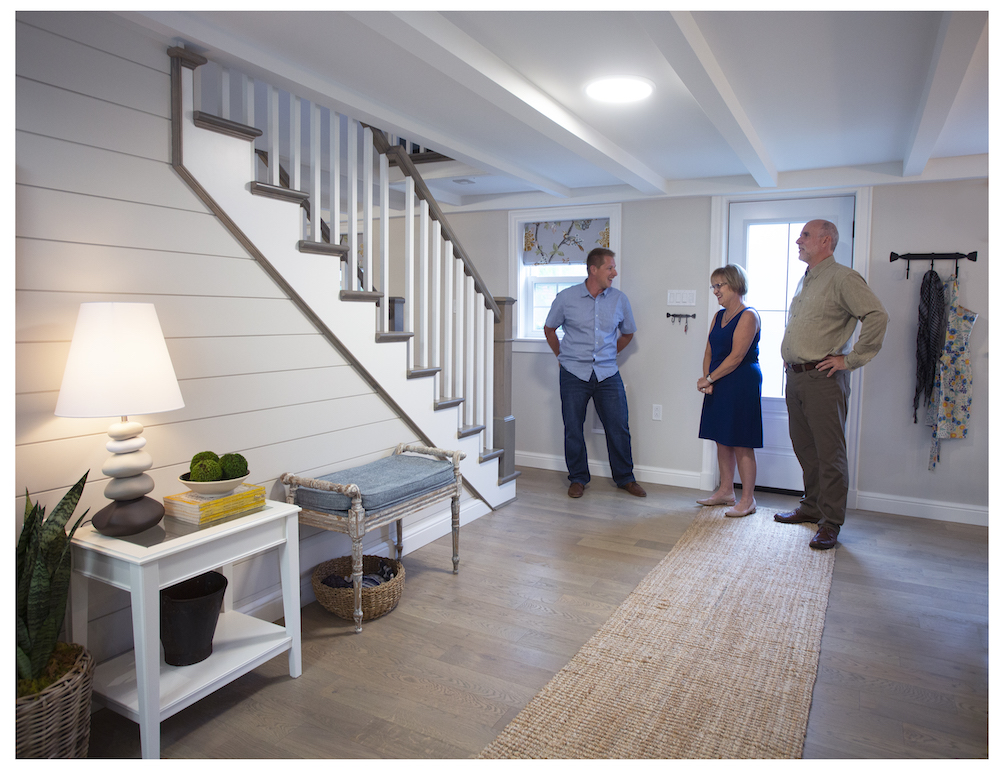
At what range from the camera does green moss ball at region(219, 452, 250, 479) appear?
1931 millimetres

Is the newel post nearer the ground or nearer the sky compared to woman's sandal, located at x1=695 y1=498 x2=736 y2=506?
nearer the sky

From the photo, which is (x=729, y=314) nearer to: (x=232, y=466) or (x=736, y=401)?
(x=736, y=401)

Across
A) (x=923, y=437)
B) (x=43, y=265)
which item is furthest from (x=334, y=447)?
(x=923, y=437)

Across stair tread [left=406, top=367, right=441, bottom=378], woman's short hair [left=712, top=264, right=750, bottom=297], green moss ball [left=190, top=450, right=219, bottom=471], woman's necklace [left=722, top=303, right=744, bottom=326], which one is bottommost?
green moss ball [left=190, top=450, right=219, bottom=471]

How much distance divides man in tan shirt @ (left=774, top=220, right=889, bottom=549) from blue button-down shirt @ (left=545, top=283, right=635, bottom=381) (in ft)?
3.81

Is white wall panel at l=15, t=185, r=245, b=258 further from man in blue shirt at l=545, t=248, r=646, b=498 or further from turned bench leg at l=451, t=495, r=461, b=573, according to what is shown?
man in blue shirt at l=545, t=248, r=646, b=498

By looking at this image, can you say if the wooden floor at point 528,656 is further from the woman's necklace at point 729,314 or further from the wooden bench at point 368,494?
the woman's necklace at point 729,314

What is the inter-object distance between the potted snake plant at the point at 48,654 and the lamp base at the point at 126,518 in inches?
2.7

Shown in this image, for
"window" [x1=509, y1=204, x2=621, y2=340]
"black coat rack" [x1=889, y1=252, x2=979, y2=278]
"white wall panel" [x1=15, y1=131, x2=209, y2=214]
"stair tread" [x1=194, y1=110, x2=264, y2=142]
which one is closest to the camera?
"white wall panel" [x1=15, y1=131, x2=209, y2=214]

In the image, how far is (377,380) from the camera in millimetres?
2916

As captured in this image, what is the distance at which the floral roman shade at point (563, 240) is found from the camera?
4668 millimetres

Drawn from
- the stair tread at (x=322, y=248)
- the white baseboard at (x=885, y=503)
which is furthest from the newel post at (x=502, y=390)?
the stair tread at (x=322, y=248)

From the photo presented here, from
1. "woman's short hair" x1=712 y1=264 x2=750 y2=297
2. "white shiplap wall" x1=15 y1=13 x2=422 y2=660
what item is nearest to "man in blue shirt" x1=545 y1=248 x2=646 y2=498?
"woman's short hair" x1=712 y1=264 x2=750 y2=297
